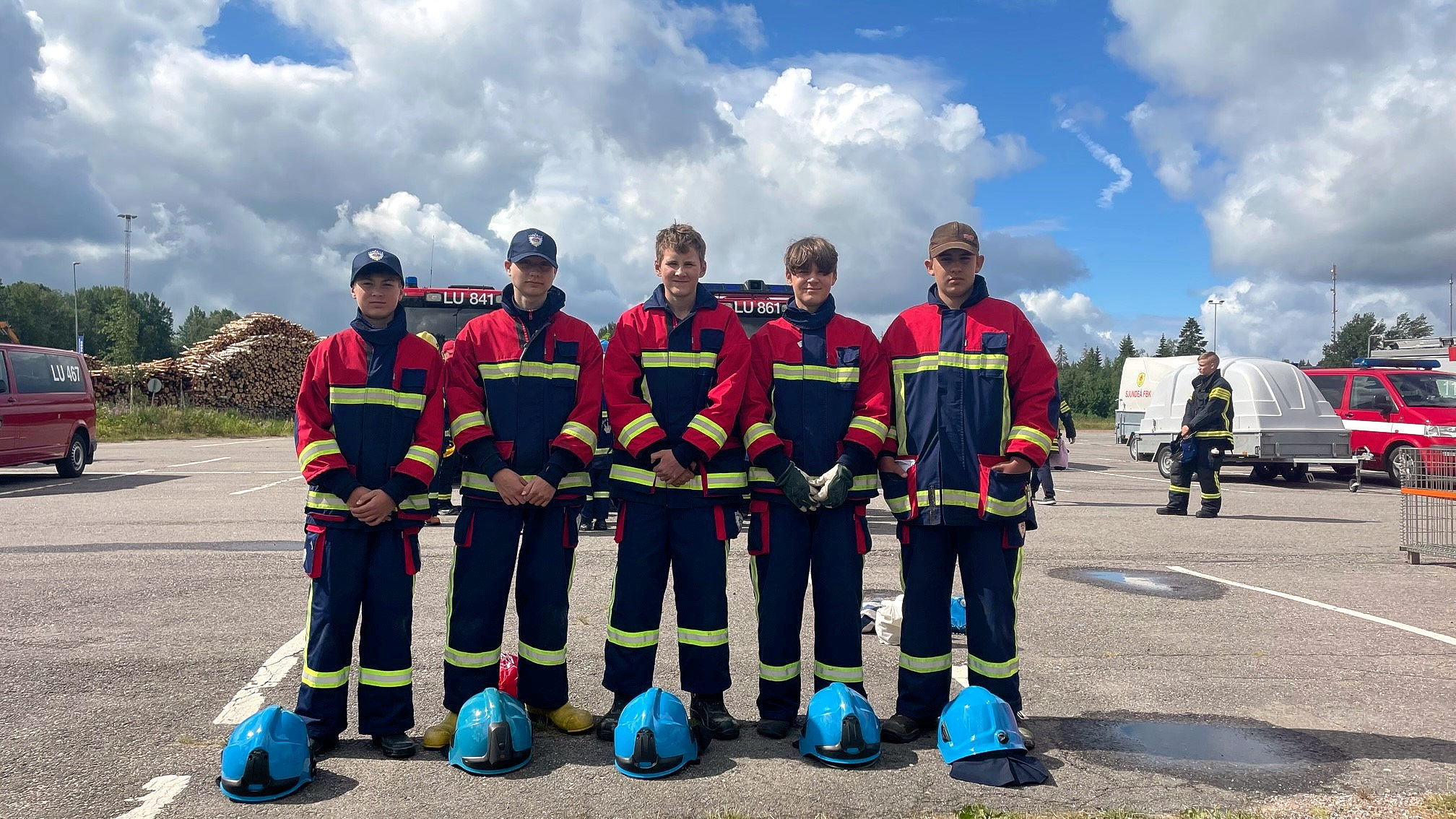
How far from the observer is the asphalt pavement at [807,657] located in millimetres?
3307

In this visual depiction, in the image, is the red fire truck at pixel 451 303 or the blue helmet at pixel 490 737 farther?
the red fire truck at pixel 451 303

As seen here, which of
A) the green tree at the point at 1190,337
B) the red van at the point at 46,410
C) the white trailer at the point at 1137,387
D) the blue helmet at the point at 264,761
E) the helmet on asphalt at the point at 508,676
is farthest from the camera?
the green tree at the point at 1190,337

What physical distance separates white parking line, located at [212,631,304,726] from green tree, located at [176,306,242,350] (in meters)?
142

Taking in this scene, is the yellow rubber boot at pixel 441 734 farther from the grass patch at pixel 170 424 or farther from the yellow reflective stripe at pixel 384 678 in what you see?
the grass patch at pixel 170 424

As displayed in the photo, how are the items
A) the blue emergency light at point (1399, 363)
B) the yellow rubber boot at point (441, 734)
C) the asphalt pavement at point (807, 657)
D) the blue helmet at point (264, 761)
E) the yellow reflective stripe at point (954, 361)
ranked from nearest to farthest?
the blue helmet at point (264, 761)
the asphalt pavement at point (807, 657)
the yellow rubber boot at point (441, 734)
the yellow reflective stripe at point (954, 361)
the blue emergency light at point (1399, 363)

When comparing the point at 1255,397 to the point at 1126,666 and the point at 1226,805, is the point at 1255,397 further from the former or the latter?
the point at 1226,805

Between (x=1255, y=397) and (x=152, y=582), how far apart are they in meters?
16.4

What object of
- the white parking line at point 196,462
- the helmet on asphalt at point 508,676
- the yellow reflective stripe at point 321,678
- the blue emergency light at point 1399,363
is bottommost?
the helmet on asphalt at point 508,676

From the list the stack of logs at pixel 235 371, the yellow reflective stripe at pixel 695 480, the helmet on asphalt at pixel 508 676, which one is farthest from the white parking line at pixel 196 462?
the yellow reflective stripe at pixel 695 480

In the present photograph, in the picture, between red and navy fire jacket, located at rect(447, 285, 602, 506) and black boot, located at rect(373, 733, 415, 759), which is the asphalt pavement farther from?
red and navy fire jacket, located at rect(447, 285, 602, 506)

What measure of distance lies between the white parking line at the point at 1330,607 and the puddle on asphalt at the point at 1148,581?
13cm

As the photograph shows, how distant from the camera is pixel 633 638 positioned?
12.9 feet

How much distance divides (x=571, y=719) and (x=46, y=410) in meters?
14.2

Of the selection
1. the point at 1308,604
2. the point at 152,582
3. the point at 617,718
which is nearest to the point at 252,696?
the point at 617,718
